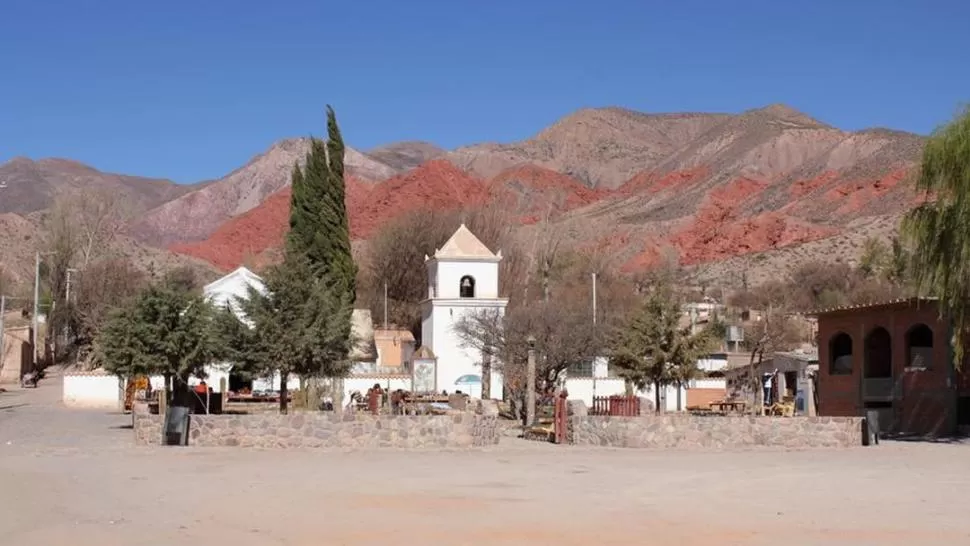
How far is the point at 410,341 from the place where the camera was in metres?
68.7

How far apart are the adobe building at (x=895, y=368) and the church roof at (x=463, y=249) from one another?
19.6 m

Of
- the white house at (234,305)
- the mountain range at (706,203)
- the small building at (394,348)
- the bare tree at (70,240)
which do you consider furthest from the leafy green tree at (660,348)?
the mountain range at (706,203)

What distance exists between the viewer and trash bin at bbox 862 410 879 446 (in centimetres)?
2953

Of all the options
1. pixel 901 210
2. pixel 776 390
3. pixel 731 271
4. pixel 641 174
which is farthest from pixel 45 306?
Result: pixel 641 174

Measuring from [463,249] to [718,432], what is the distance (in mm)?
30814

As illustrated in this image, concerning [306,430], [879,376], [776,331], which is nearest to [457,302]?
[879,376]

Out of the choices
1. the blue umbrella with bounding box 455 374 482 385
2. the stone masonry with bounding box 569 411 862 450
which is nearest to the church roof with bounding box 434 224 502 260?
the blue umbrella with bounding box 455 374 482 385

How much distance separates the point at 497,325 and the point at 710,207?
357 ft

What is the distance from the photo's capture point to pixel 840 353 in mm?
42812

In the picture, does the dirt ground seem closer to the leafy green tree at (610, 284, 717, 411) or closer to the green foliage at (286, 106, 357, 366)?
the leafy green tree at (610, 284, 717, 411)

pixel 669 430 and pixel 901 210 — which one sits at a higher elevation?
pixel 901 210

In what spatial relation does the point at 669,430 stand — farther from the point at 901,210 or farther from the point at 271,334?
the point at 901,210

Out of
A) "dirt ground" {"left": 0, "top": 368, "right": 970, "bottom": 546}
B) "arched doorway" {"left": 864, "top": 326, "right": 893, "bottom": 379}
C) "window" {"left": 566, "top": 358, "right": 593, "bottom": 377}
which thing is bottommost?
"dirt ground" {"left": 0, "top": 368, "right": 970, "bottom": 546}

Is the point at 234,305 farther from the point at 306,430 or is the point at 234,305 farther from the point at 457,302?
the point at 306,430
